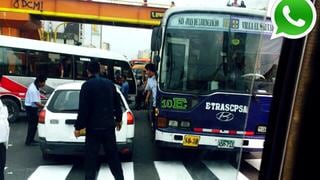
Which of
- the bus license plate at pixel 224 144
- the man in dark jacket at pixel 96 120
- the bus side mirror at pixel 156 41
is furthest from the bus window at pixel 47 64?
the man in dark jacket at pixel 96 120

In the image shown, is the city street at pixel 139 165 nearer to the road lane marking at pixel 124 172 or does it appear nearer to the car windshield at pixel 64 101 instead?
the road lane marking at pixel 124 172

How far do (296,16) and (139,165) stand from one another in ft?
22.3

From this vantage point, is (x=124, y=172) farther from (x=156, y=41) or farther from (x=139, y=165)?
(x=156, y=41)

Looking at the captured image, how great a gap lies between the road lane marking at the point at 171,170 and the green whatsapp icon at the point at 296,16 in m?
5.91

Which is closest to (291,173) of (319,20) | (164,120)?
(319,20)

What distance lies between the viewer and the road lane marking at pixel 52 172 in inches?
267

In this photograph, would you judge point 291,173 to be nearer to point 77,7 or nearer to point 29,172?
point 29,172

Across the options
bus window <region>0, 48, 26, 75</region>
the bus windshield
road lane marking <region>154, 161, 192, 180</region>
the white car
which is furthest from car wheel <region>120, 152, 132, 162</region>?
bus window <region>0, 48, 26, 75</region>

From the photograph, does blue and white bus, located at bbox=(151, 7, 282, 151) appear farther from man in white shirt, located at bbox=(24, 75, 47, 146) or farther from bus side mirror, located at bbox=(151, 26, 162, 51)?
man in white shirt, located at bbox=(24, 75, 47, 146)

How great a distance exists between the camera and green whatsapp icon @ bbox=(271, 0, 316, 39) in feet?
4.00

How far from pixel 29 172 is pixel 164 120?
2544mm

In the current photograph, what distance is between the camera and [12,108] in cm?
1311

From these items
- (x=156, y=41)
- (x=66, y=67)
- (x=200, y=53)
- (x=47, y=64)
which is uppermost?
(x=156, y=41)

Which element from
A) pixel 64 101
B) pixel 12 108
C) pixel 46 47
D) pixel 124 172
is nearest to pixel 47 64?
pixel 46 47
